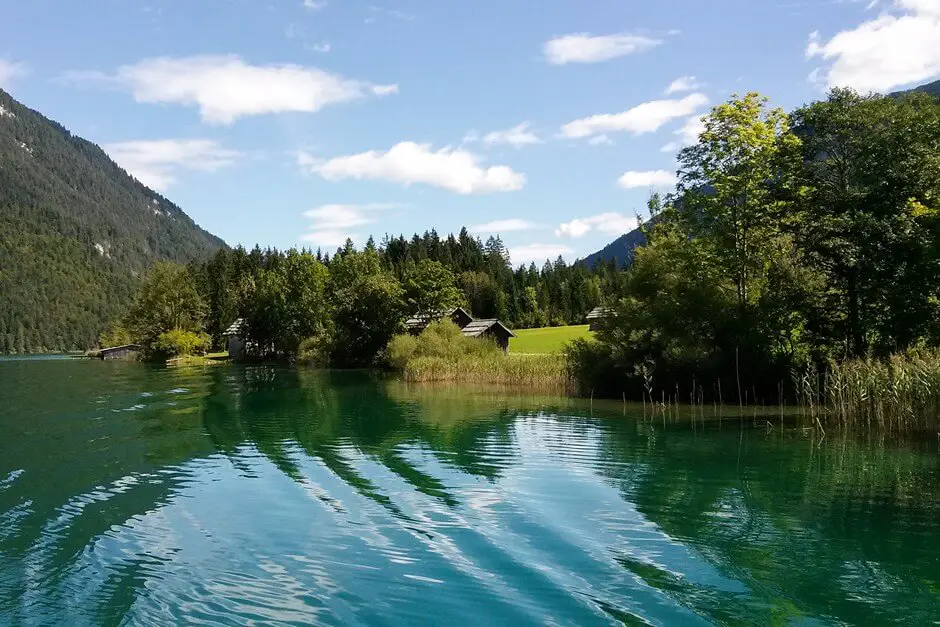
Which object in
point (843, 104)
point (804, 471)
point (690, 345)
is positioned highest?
point (843, 104)

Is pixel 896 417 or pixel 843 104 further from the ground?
pixel 843 104

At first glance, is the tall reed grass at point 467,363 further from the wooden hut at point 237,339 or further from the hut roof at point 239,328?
the wooden hut at point 237,339

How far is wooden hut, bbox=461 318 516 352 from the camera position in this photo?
69375 millimetres

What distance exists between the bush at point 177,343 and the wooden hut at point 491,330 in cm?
3954

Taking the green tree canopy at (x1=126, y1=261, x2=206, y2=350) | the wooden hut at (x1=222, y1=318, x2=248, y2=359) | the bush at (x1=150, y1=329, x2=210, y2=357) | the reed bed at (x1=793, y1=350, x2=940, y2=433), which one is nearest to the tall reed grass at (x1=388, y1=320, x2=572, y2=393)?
the reed bed at (x1=793, y1=350, x2=940, y2=433)

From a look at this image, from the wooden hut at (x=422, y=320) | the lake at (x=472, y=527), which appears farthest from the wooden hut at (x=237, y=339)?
the lake at (x=472, y=527)

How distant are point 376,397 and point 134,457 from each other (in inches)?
739

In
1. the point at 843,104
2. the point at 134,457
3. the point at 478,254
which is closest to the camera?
the point at 134,457

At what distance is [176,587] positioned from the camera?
9.48 metres

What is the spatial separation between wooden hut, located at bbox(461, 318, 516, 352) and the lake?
1776 inches

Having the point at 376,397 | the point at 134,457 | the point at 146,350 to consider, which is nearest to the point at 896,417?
the point at 134,457

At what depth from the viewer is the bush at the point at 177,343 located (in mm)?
90188

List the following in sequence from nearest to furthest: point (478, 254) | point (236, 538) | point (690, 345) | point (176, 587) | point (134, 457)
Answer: point (176, 587) < point (236, 538) < point (134, 457) < point (690, 345) < point (478, 254)

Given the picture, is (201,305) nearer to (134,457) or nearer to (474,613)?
(134,457)
